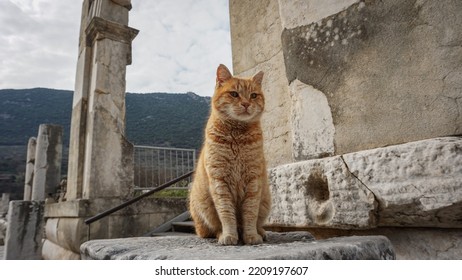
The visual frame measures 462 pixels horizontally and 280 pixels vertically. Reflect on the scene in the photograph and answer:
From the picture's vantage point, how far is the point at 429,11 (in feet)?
4.02

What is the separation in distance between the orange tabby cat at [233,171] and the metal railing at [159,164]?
508cm

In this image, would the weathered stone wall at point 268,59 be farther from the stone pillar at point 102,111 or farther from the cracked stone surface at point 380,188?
the stone pillar at point 102,111

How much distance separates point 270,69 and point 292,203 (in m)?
1.03

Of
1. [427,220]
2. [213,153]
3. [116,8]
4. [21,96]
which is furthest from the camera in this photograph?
[21,96]

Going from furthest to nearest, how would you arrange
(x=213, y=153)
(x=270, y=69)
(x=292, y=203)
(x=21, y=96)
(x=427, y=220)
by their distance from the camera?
(x=21, y=96), (x=270, y=69), (x=292, y=203), (x=213, y=153), (x=427, y=220)

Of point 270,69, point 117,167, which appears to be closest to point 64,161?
point 117,167

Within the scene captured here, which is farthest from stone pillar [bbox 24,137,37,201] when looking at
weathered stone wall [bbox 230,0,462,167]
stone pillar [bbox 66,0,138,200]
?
weathered stone wall [bbox 230,0,462,167]

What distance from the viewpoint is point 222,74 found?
157 centimetres

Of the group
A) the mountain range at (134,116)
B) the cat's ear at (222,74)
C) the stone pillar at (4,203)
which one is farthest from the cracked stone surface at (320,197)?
the stone pillar at (4,203)

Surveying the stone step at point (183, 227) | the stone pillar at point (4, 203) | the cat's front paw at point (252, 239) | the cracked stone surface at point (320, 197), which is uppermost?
the stone pillar at point (4, 203)

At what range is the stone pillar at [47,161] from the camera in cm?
642

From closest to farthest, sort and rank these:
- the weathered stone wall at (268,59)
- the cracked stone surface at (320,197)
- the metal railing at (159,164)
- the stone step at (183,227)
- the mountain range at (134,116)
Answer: the cracked stone surface at (320,197) → the weathered stone wall at (268,59) → the stone step at (183,227) → the mountain range at (134,116) → the metal railing at (159,164)

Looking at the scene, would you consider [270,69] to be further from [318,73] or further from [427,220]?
[427,220]

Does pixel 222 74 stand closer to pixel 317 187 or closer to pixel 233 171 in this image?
pixel 233 171
